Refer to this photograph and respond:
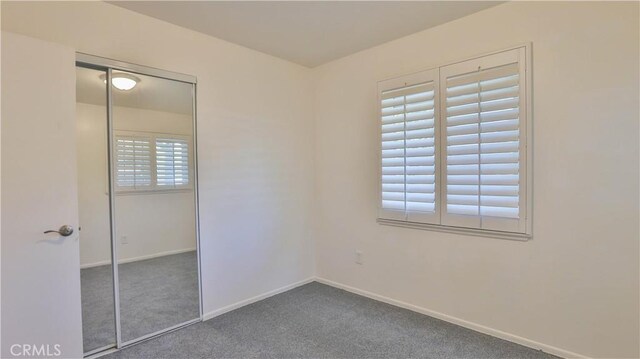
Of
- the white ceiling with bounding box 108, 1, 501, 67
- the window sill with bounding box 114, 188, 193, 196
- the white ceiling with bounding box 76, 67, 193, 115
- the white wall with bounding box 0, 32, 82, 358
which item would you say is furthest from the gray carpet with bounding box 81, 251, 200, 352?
the white ceiling with bounding box 108, 1, 501, 67

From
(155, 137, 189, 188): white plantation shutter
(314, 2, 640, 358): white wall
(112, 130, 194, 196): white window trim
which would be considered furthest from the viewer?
(155, 137, 189, 188): white plantation shutter

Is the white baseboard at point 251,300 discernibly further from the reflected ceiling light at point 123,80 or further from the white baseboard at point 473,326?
the reflected ceiling light at point 123,80

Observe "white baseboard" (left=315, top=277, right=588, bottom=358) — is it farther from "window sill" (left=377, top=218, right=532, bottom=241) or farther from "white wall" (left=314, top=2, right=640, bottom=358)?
"window sill" (left=377, top=218, right=532, bottom=241)

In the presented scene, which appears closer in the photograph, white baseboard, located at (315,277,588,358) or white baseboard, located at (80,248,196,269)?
white baseboard, located at (315,277,588,358)

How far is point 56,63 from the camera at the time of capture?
200 centimetres

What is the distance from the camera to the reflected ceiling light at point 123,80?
236cm

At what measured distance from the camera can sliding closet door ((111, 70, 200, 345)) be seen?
8.06 ft

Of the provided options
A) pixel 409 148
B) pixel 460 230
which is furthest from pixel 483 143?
pixel 460 230

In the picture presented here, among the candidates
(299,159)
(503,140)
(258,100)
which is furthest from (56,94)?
(503,140)

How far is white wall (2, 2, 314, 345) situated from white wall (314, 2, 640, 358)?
126cm

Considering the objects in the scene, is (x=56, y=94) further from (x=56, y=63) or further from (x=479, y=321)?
(x=479, y=321)

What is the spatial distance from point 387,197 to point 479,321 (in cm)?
124

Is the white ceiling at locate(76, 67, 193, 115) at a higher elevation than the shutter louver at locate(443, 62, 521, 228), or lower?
higher

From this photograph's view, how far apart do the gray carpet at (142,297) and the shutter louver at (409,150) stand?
1.91 metres
